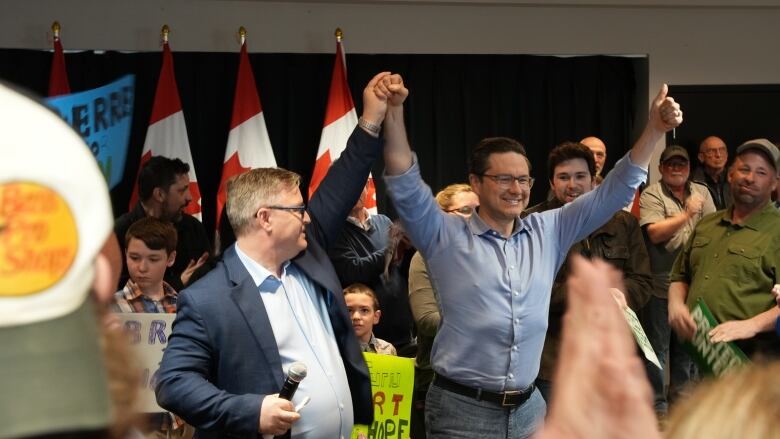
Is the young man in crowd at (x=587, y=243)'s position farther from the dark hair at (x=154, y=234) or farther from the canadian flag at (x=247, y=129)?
the canadian flag at (x=247, y=129)

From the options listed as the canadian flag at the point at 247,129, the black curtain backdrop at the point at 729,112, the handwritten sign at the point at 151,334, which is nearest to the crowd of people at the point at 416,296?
the handwritten sign at the point at 151,334

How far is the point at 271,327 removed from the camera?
267 centimetres

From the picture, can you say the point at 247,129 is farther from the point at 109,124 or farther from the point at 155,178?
the point at 155,178

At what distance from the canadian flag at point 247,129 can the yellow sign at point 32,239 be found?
258 inches

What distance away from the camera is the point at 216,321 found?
2670 mm

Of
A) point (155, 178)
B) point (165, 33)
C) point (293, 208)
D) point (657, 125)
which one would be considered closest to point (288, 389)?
point (293, 208)

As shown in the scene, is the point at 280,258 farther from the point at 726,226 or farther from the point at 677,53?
the point at 677,53

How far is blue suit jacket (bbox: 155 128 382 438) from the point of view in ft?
8.51

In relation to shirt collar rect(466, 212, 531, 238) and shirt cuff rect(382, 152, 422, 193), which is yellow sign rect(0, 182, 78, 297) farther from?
shirt collar rect(466, 212, 531, 238)

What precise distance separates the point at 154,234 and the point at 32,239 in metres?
3.95

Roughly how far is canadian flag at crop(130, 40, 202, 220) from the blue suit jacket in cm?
414

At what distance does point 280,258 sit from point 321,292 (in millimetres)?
163

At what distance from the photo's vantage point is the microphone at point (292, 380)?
2.41 m

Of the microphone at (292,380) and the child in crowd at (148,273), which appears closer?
the microphone at (292,380)
